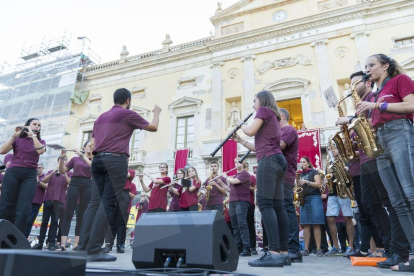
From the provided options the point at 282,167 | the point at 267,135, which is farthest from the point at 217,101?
the point at 282,167

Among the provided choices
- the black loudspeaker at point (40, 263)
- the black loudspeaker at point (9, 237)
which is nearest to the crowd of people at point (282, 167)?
the black loudspeaker at point (9, 237)

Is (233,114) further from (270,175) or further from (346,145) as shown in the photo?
(270,175)

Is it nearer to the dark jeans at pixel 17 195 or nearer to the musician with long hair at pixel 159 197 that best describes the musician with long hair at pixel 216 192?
the musician with long hair at pixel 159 197

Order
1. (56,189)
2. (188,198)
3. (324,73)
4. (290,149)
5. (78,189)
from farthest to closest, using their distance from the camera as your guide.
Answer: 1. (324,73)
2. (188,198)
3. (56,189)
4. (78,189)
5. (290,149)

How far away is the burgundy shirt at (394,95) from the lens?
7.86 ft

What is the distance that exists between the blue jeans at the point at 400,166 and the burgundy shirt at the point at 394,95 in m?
0.05

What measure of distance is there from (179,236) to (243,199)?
3.37m

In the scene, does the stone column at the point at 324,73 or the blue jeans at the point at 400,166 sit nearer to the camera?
the blue jeans at the point at 400,166

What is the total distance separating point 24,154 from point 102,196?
1589 mm

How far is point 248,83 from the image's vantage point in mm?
13508

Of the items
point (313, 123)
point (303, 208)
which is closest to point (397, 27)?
point (313, 123)

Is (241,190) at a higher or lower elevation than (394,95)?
lower

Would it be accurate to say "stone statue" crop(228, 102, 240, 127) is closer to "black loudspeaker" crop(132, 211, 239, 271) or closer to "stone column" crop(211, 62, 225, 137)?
"stone column" crop(211, 62, 225, 137)

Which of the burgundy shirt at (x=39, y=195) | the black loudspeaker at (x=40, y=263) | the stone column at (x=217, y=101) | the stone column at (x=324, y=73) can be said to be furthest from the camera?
the stone column at (x=217, y=101)
